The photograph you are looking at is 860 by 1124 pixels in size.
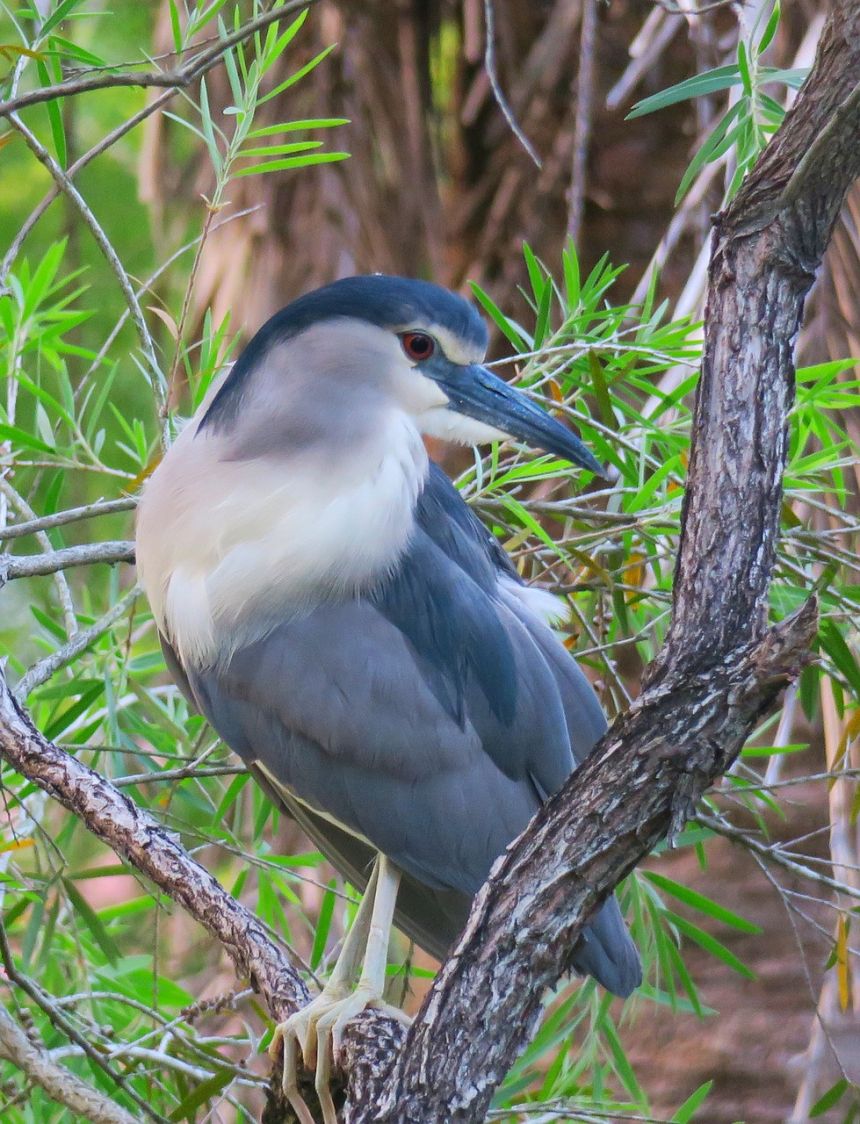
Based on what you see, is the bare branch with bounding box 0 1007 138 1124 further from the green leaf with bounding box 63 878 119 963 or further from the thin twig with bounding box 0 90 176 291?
the thin twig with bounding box 0 90 176 291

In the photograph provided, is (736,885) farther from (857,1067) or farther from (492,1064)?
(492,1064)

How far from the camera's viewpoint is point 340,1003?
1.55 m

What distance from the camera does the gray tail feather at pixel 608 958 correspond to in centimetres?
164

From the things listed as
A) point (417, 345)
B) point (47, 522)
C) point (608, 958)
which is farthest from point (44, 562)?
point (608, 958)

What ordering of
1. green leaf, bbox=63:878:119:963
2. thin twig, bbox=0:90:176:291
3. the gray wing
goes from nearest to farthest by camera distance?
thin twig, bbox=0:90:176:291 → green leaf, bbox=63:878:119:963 → the gray wing

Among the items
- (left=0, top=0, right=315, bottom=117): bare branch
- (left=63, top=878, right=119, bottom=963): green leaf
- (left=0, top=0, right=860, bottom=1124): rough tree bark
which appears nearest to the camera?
(left=0, top=0, right=860, bottom=1124): rough tree bark

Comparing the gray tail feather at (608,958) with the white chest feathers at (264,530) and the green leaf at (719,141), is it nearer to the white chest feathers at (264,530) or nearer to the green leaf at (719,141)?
the white chest feathers at (264,530)

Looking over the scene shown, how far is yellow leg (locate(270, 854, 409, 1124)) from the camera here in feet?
4.82

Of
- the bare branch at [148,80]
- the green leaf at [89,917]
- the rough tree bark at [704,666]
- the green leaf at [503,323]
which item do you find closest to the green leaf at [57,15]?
the bare branch at [148,80]

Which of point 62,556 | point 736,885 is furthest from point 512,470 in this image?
point 736,885

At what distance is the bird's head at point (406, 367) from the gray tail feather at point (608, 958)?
56 cm

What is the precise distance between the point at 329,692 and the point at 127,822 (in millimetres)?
361

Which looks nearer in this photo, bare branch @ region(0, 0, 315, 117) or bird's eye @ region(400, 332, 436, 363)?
bare branch @ region(0, 0, 315, 117)

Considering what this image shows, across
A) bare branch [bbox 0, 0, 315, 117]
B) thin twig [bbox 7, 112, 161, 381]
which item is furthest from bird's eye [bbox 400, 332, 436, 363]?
bare branch [bbox 0, 0, 315, 117]
